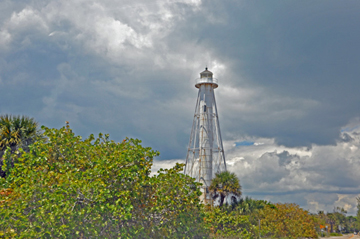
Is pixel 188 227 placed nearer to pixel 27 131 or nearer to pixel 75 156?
pixel 75 156

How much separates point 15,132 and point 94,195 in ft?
53.3

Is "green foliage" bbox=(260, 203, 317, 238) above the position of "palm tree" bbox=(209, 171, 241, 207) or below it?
below

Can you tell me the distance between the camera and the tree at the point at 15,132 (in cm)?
2641

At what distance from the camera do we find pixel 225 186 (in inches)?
1639

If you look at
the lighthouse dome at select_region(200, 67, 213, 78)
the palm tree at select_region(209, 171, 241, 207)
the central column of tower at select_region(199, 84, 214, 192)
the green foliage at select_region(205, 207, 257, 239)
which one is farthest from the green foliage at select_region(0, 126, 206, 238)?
the lighthouse dome at select_region(200, 67, 213, 78)

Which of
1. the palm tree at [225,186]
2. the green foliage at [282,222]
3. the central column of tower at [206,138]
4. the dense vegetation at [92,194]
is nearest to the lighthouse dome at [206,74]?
the central column of tower at [206,138]

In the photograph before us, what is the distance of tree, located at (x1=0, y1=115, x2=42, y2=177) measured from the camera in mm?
26406

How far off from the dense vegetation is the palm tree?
24.3 meters

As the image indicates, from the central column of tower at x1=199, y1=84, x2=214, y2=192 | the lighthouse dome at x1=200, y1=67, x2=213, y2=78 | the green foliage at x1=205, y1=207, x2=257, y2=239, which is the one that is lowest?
the green foliage at x1=205, y1=207, x2=257, y2=239

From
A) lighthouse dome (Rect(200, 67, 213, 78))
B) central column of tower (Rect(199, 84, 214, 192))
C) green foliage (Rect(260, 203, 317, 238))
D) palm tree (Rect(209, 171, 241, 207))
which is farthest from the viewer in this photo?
lighthouse dome (Rect(200, 67, 213, 78))

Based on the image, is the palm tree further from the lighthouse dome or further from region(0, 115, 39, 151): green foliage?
region(0, 115, 39, 151): green foliage

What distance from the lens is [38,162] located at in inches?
574

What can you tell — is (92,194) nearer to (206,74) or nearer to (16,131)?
(16,131)

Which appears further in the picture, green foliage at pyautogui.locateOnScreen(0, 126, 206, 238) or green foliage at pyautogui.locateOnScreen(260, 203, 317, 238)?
green foliage at pyautogui.locateOnScreen(260, 203, 317, 238)
